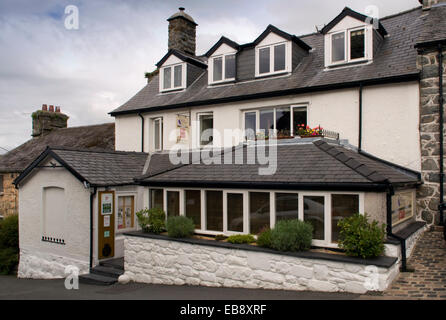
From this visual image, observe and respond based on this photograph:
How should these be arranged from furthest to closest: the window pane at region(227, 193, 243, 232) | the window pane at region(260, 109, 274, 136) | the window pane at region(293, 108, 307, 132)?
the window pane at region(260, 109, 274, 136), the window pane at region(293, 108, 307, 132), the window pane at region(227, 193, 243, 232)

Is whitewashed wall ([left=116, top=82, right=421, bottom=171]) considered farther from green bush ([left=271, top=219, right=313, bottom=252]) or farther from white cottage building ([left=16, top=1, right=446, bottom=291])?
green bush ([left=271, top=219, right=313, bottom=252])

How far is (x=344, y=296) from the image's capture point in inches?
306

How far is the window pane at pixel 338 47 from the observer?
13.8 m

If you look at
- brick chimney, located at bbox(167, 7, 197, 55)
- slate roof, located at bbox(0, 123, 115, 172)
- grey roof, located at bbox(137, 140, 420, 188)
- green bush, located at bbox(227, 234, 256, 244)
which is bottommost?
green bush, located at bbox(227, 234, 256, 244)

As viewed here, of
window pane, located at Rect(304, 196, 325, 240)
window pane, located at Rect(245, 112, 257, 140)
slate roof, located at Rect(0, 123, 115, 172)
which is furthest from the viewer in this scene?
slate roof, located at Rect(0, 123, 115, 172)

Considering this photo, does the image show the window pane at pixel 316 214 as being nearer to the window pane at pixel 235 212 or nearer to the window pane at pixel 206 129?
the window pane at pixel 235 212

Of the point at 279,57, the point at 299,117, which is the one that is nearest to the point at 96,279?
the point at 299,117

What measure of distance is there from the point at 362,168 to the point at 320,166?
1.16 m

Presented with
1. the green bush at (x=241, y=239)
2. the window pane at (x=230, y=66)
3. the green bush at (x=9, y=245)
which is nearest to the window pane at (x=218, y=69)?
the window pane at (x=230, y=66)

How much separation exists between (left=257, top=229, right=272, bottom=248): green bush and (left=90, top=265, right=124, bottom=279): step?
5283 millimetres

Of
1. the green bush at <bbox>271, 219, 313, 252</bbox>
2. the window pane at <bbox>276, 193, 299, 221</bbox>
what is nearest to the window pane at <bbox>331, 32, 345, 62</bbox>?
the window pane at <bbox>276, 193, 299, 221</bbox>

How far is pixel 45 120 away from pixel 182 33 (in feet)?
44.6

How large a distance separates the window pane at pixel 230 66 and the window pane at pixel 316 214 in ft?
29.3

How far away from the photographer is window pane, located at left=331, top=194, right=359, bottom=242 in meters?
8.73
